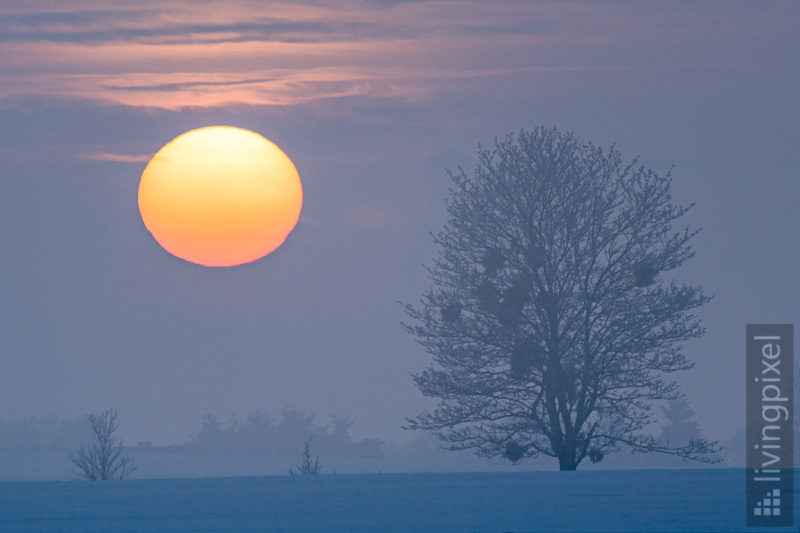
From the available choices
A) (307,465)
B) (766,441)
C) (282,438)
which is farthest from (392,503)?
(282,438)

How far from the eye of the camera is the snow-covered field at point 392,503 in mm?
9562

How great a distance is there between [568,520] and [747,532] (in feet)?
4.92

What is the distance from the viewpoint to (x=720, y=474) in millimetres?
14086

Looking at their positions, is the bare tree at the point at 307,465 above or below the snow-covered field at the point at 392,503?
below

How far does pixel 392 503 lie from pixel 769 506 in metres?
3.50

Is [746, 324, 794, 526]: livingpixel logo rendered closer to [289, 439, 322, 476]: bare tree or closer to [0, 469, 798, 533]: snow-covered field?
[0, 469, 798, 533]: snow-covered field

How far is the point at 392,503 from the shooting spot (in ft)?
36.4

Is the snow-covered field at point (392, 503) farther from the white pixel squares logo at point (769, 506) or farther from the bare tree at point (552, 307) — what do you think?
the bare tree at point (552, 307)

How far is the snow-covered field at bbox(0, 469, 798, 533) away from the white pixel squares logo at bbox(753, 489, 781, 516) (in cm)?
17

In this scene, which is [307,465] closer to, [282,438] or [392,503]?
[392,503]

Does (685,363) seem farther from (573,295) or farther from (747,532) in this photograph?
(747,532)

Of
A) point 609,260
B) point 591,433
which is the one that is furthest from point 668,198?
point 591,433

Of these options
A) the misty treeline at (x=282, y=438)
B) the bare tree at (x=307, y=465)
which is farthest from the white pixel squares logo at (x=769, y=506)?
the misty treeline at (x=282, y=438)

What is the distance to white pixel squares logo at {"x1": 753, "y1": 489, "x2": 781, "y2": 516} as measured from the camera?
9.92 meters
